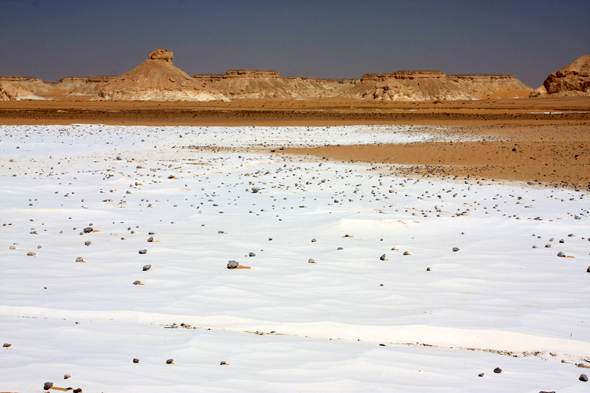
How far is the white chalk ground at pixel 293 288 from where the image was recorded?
4.00m

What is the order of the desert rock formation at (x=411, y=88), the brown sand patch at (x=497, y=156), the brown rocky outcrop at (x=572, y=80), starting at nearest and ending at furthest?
the brown sand patch at (x=497, y=156) → the brown rocky outcrop at (x=572, y=80) → the desert rock formation at (x=411, y=88)

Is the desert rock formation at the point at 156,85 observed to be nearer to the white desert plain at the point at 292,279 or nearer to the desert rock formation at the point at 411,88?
the desert rock formation at the point at 411,88

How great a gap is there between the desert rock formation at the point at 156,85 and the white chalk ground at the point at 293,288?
85504 millimetres

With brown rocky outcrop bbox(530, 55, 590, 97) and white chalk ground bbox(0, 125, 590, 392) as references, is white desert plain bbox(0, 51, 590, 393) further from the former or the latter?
brown rocky outcrop bbox(530, 55, 590, 97)

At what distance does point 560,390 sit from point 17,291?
5127 mm

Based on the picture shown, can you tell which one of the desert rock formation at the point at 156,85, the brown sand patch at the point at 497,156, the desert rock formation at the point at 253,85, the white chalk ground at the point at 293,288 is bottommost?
the white chalk ground at the point at 293,288

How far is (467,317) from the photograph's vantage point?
17.5 ft

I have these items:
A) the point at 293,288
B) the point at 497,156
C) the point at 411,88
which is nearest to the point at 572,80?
the point at 411,88

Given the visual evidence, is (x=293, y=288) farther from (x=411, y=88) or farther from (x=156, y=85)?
(x=411, y=88)

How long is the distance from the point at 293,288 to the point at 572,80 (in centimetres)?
11568

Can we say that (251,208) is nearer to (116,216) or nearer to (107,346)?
(116,216)

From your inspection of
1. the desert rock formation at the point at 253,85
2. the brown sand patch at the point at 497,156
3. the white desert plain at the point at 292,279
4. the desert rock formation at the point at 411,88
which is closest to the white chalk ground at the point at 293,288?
the white desert plain at the point at 292,279

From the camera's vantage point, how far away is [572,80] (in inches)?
4144

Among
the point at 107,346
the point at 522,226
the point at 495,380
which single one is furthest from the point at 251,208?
the point at 495,380
